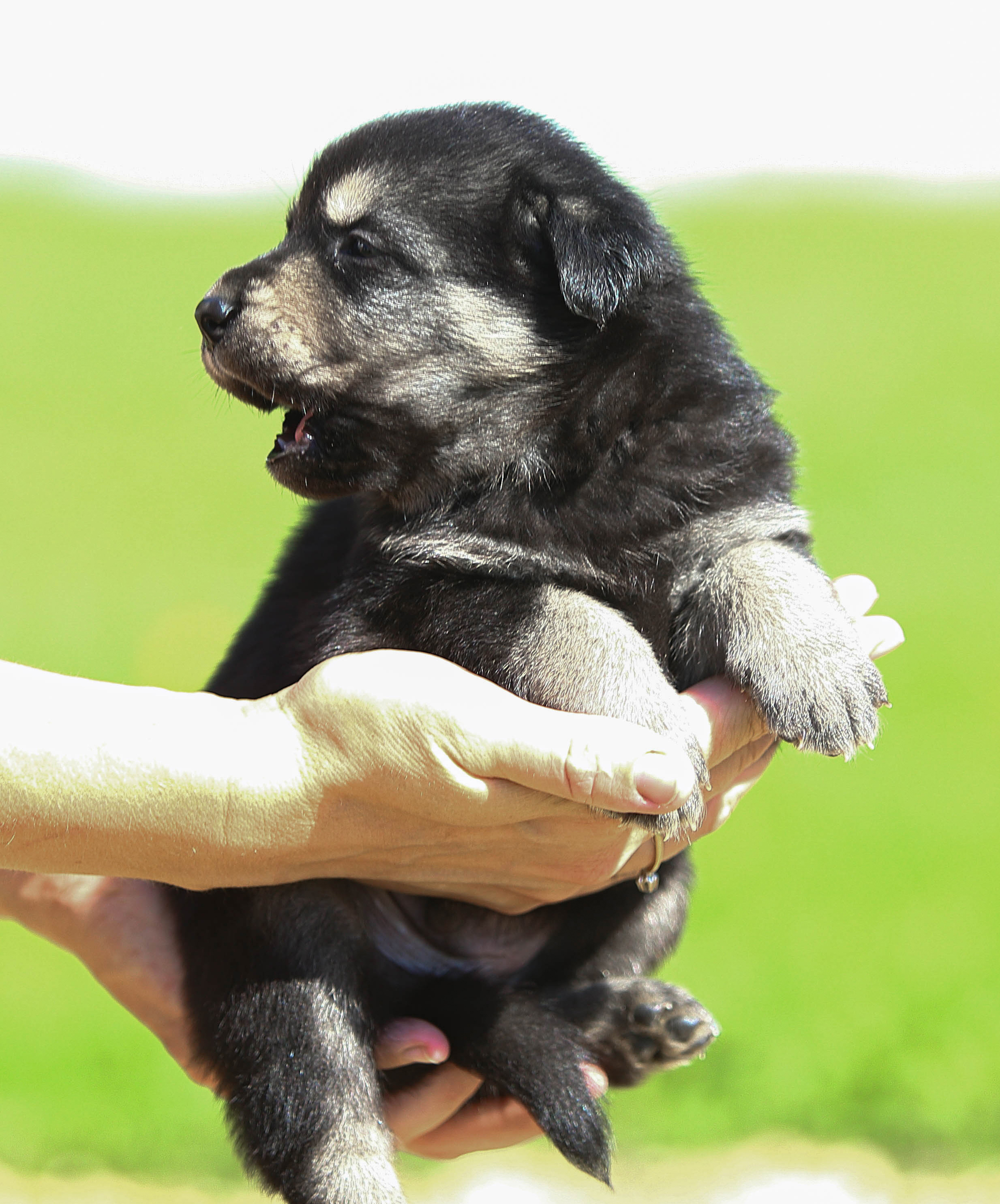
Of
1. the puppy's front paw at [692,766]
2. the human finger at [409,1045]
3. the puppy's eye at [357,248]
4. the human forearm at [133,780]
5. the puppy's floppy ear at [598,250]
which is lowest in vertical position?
the human finger at [409,1045]

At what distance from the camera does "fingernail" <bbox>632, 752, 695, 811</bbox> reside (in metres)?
2.12

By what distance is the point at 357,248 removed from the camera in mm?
2783

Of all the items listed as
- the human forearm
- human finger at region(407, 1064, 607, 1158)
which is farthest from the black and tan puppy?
the human forearm

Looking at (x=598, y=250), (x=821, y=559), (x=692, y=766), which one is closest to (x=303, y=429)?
(x=598, y=250)

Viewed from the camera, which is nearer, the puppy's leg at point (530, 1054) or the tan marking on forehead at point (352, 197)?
the puppy's leg at point (530, 1054)

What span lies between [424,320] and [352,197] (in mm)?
363

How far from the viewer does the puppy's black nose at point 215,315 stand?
2.69 metres

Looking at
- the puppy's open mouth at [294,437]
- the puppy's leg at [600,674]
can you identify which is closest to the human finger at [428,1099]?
the puppy's leg at [600,674]

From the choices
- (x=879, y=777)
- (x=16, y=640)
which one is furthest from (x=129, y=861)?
(x=16, y=640)

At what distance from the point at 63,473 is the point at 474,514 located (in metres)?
9.36

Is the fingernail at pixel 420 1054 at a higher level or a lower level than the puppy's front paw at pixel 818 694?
lower

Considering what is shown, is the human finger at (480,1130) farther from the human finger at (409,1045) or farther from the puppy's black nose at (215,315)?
the puppy's black nose at (215,315)

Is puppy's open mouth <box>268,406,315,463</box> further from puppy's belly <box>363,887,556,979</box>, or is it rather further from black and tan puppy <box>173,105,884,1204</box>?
puppy's belly <box>363,887,556,979</box>

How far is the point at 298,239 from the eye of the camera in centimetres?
286
